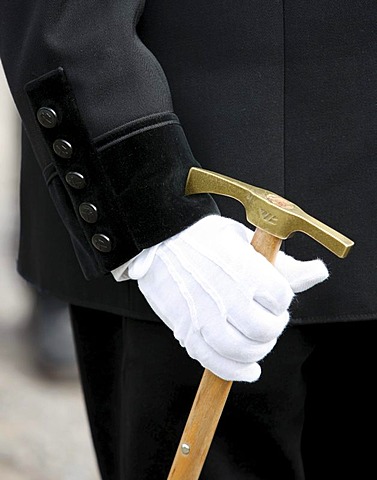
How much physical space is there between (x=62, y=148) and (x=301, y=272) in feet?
0.83

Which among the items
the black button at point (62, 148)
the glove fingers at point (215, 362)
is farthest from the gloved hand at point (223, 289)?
the black button at point (62, 148)

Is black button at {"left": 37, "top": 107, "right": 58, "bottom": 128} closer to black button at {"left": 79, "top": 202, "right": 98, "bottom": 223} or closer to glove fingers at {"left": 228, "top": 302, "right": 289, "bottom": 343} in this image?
black button at {"left": 79, "top": 202, "right": 98, "bottom": 223}

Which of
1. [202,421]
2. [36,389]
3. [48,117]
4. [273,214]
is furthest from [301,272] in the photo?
[36,389]

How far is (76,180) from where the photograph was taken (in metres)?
1.02

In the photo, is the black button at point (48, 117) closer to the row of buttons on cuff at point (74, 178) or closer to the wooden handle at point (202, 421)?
the row of buttons on cuff at point (74, 178)

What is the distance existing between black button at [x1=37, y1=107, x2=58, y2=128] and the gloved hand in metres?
0.15

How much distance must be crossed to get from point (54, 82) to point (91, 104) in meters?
0.04

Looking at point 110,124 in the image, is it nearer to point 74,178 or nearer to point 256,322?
point 74,178

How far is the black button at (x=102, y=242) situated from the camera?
1019mm

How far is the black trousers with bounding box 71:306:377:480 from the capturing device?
1.15 meters

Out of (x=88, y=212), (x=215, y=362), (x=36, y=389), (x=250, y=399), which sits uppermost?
(x=88, y=212)

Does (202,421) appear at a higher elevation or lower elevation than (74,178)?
lower

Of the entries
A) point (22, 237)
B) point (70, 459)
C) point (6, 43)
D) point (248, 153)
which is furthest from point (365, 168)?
point (70, 459)

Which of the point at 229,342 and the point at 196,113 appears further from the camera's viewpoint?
the point at 196,113
